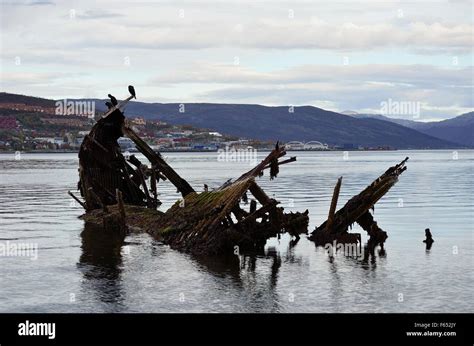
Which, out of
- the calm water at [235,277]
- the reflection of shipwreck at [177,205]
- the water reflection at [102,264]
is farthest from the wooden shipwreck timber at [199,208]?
the water reflection at [102,264]

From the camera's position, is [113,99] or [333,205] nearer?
[333,205]

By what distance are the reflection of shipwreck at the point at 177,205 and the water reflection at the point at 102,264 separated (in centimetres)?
150

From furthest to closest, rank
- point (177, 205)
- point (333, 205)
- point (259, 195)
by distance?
1. point (177, 205)
2. point (333, 205)
3. point (259, 195)

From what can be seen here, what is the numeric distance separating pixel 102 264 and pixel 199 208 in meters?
4.79

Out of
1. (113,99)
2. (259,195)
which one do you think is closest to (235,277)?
(259,195)

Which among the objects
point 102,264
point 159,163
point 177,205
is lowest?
point 102,264

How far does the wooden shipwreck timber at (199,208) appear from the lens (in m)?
32.2

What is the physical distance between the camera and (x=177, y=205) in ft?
123

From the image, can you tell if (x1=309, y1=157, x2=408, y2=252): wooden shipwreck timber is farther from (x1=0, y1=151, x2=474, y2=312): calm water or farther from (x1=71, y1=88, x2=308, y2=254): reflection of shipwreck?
(x1=71, y1=88, x2=308, y2=254): reflection of shipwreck

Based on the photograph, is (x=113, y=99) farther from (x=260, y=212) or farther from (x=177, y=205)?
(x=260, y=212)

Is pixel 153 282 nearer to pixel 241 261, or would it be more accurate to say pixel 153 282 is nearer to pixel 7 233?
pixel 241 261

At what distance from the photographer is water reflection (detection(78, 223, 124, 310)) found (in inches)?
1008
